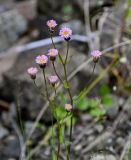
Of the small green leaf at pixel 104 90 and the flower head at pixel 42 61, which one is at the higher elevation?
the small green leaf at pixel 104 90

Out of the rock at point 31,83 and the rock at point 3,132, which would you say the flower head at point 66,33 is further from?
the rock at point 3,132

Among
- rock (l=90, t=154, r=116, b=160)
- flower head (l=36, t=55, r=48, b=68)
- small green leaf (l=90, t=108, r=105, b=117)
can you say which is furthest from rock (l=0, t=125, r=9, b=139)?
flower head (l=36, t=55, r=48, b=68)

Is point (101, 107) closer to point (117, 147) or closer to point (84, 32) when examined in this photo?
point (117, 147)

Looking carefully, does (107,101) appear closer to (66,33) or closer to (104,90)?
(104,90)

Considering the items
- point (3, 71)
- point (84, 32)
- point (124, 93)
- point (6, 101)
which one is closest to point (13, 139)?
point (6, 101)

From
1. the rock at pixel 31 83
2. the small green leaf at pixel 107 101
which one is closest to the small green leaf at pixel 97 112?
the small green leaf at pixel 107 101

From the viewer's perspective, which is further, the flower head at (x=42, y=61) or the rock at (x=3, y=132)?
the rock at (x=3, y=132)

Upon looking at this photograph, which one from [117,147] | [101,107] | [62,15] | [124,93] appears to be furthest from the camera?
[62,15]

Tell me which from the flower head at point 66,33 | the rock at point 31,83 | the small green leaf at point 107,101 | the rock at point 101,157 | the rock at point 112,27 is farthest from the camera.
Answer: the rock at point 112,27

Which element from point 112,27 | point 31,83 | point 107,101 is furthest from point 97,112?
point 112,27

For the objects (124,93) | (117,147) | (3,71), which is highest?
(3,71)

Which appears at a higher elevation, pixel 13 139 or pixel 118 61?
pixel 118 61
